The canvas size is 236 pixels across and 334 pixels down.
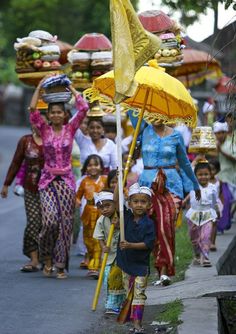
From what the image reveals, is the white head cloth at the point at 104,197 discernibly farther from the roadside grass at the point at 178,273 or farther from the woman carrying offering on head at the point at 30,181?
the woman carrying offering on head at the point at 30,181

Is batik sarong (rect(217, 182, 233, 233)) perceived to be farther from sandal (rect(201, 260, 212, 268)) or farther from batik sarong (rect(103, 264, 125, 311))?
batik sarong (rect(103, 264, 125, 311))

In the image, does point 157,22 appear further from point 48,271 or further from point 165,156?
point 48,271

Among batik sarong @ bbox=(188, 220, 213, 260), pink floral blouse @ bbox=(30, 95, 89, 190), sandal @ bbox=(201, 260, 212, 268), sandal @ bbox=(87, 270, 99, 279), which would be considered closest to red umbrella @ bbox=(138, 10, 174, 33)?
pink floral blouse @ bbox=(30, 95, 89, 190)

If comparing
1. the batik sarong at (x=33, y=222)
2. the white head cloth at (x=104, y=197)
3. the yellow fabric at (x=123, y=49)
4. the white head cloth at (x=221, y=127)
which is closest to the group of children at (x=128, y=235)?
the white head cloth at (x=104, y=197)

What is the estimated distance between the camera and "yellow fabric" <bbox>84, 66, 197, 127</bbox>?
1037 centimetres

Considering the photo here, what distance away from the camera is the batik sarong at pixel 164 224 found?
11.5 meters

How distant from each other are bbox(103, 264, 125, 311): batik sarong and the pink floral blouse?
2296 mm

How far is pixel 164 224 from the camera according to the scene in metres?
11.5

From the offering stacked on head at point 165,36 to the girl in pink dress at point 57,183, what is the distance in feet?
4.09

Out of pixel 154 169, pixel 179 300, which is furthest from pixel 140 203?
pixel 154 169

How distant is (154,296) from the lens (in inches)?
429

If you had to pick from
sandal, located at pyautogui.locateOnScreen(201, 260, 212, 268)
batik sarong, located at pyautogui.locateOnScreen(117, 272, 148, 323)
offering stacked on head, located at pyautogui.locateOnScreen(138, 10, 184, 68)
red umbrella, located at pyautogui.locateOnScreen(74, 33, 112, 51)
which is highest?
offering stacked on head, located at pyautogui.locateOnScreen(138, 10, 184, 68)

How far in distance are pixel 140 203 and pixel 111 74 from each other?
4.58 feet

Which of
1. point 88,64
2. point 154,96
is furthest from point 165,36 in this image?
point 88,64
